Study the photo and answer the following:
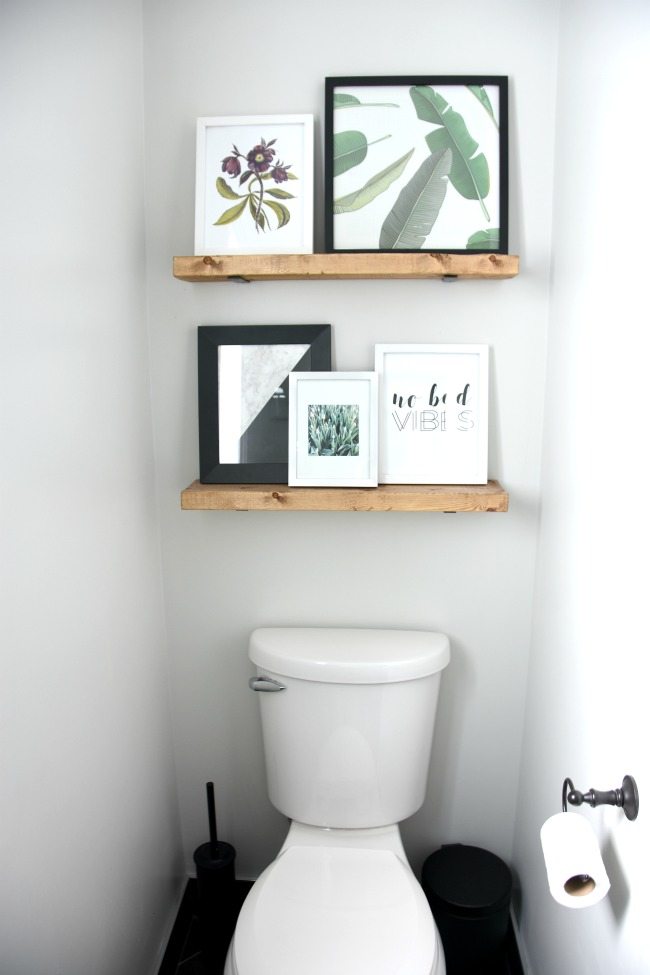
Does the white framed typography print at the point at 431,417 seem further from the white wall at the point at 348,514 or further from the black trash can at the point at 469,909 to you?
the black trash can at the point at 469,909

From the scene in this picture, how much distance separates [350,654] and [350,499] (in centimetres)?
33

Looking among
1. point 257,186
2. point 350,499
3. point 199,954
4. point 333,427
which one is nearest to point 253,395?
point 333,427

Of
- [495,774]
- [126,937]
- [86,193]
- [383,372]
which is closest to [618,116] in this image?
[383,372]

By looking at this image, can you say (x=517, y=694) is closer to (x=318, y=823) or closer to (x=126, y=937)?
(x=318, y=823)

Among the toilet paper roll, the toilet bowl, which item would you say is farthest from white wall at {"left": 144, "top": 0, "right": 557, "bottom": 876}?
the toilet paper roll

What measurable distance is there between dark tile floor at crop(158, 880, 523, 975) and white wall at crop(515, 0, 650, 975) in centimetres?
8

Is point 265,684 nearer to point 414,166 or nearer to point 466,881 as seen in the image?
point 466,881

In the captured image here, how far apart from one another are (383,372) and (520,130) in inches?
21.5

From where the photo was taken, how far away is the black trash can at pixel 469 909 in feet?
5.12

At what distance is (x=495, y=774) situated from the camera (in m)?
1.76

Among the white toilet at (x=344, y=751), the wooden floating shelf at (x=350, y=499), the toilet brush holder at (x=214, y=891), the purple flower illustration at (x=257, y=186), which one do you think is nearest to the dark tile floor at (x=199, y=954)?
the toilet brush holder at (x=214, y=891)

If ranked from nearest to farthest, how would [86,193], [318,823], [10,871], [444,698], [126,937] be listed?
[10,871]
[86,193]
[126,937]
[318,823]
[444,698]

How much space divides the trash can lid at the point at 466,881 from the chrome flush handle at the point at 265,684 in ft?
1.75

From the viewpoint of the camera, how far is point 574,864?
3.44ft
